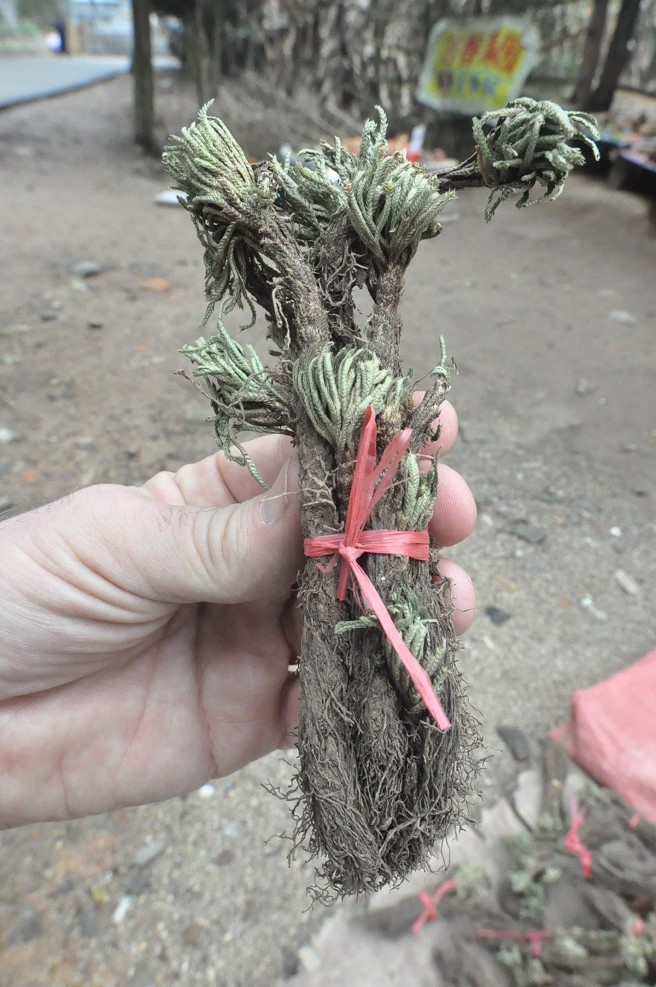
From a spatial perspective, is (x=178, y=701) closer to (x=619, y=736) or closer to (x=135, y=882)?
(x=135, y=882)

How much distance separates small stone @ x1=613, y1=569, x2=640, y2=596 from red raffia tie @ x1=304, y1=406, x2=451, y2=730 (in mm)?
2077

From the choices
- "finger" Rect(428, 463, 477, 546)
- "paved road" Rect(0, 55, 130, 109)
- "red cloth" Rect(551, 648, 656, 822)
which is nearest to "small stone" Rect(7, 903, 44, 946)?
"finger" Rect(428, 463, 477, 546)

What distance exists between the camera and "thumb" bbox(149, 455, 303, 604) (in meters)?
1.19

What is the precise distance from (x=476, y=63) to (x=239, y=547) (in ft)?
26.5

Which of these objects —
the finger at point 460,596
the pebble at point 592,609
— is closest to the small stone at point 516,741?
the pebble at point 592,609

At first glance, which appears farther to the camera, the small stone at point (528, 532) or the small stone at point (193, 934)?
the small stone at point (528, 532)

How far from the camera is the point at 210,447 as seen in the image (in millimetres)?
3396

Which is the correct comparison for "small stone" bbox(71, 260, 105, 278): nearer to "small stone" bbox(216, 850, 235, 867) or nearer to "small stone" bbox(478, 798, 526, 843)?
"small stone" bbox(216, 850, 235, 867)

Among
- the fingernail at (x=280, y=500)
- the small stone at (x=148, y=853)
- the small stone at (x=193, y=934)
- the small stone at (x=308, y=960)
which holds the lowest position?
the small stone at (x=308, y=960)

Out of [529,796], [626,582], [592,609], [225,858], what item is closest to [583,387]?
[626,582]

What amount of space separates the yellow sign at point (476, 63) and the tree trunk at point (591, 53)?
0.79m

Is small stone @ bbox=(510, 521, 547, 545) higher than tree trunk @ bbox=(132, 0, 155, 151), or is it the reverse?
tree trunk @ bbox=(132, 0, 155, 151)

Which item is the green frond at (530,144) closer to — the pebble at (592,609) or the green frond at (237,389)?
the green frond at (237,389)

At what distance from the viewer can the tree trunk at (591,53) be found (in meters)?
7.17
